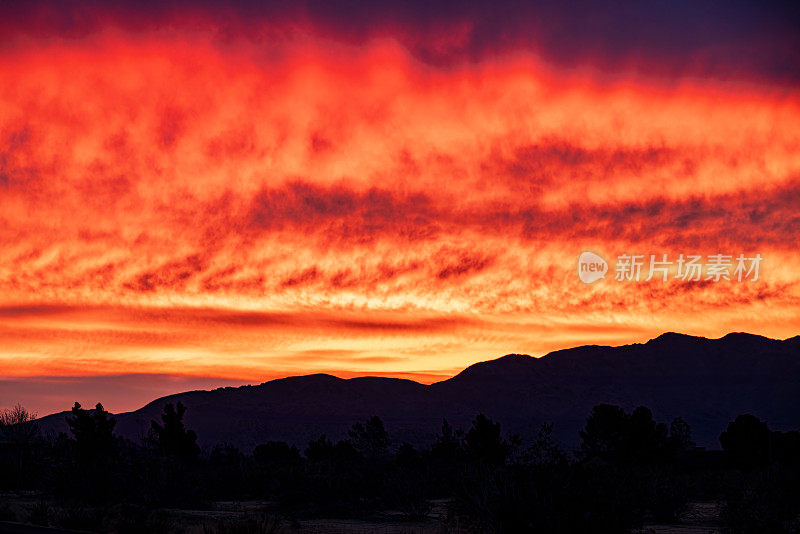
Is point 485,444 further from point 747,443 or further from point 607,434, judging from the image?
point 747,443

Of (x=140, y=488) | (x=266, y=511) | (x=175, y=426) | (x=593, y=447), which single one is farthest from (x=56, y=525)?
(x=175, y=426)

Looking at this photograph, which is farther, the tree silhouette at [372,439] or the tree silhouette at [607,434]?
the tree silhouette at [372,439]

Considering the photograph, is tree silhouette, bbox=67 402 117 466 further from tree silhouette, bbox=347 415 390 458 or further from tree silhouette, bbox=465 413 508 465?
tree silhouette, bbox=347 415 390 458

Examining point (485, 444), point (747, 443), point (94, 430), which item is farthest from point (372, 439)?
point (747, 443)

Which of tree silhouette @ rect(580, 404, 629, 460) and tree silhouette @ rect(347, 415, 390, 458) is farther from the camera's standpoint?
tree silhouette @ rect(347, 415, 390, 458)

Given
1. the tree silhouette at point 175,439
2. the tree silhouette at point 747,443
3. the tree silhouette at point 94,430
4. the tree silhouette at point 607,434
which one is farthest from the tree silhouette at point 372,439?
the tree silhouette at point 747,443

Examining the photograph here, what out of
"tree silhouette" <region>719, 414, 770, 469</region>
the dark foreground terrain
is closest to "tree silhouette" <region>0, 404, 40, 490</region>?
the dark foreground terrain

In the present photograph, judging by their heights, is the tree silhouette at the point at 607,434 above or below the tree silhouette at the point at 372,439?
above

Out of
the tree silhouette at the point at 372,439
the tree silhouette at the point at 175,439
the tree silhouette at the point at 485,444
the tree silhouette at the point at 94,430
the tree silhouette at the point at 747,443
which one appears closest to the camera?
the tree silhouette at the point at 747,443

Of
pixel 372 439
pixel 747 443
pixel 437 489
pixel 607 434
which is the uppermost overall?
pixel 607 434

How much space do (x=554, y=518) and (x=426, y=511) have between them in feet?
52.2

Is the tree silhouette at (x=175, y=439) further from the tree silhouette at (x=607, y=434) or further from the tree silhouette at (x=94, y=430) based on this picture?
the tree silhouette at (x=607, y=434)

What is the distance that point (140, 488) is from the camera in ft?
133

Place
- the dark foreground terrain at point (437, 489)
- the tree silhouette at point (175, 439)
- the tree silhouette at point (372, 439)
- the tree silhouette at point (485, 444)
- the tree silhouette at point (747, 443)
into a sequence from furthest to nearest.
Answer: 1. the tree silhouette at point (372, 439)
2. the tree silhouette at point (175, 439)
3. the tree silhouette at point (485, 444)
4. the tree silhouette at point (747, 443)
5. the dark foreground terrain at point (437, 489)
